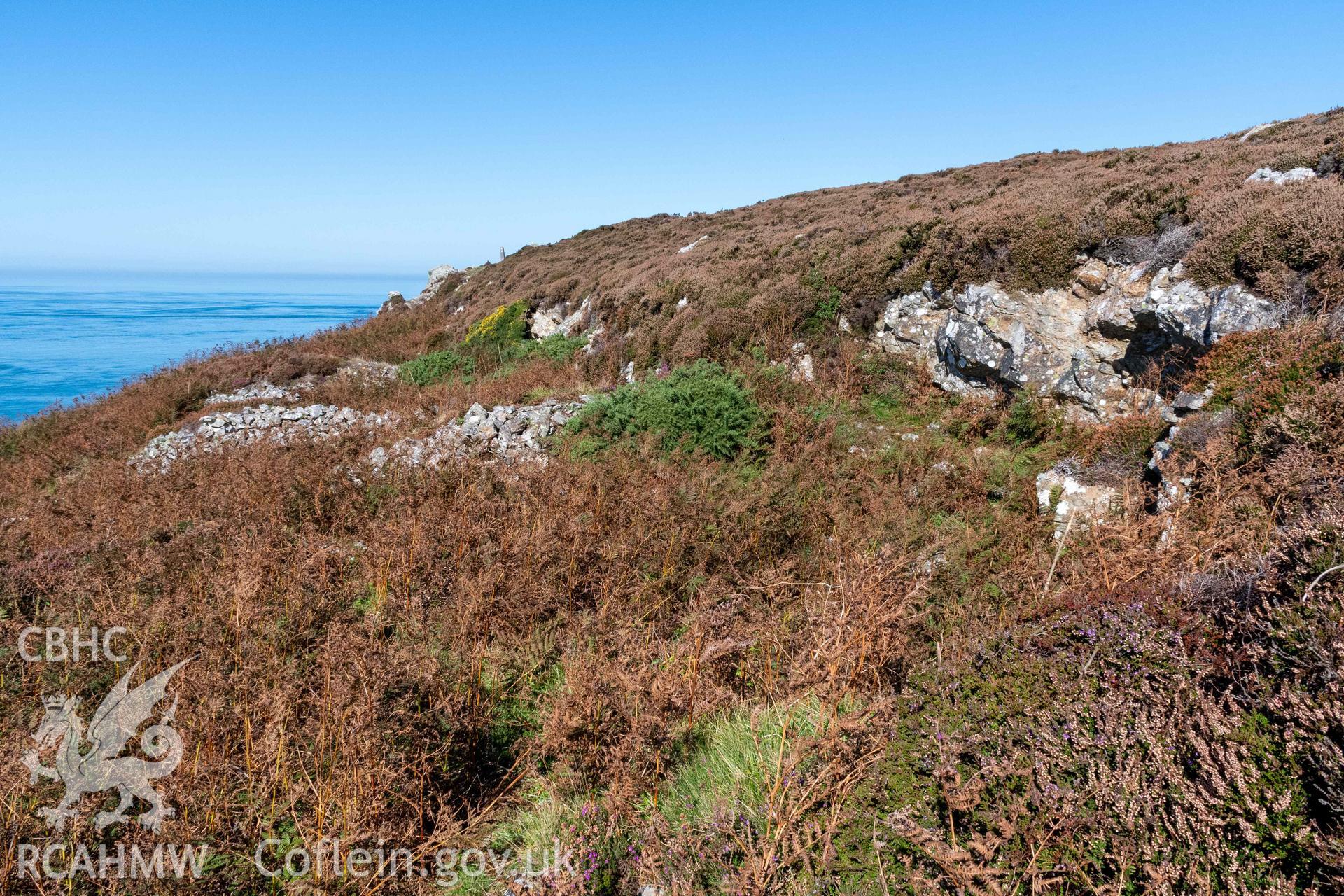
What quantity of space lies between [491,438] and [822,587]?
6.92 m

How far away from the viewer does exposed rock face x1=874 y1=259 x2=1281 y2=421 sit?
8.02 meters

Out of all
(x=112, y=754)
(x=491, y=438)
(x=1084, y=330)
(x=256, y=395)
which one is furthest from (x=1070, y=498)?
(x=256, y=395)

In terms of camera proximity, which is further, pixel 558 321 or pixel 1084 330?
pixel 558 321

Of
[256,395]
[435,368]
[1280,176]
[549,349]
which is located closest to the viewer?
[1280,176]

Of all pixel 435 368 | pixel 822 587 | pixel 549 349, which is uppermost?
pixel 549 349

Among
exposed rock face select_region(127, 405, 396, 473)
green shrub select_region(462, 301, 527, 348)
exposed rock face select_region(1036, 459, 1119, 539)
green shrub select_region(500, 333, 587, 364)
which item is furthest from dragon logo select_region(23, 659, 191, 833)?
green shrub select_region(462, 301, 527, 348)

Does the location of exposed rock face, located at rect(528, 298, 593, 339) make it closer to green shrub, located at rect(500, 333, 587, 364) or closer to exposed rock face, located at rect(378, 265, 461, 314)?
green shrub, located at rect(500, 333, 587, 364)

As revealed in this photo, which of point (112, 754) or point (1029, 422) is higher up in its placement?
point (1029, 422)

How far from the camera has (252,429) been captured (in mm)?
11953

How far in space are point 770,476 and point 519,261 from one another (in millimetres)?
27840

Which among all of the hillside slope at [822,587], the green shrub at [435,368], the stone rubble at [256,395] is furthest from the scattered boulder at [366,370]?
the hillside slope at [822,587]

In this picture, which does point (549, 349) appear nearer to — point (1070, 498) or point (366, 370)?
point (366, 370)

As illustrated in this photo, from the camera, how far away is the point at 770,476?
8062 mm

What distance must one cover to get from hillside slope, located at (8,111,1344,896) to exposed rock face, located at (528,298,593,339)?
23.2ft
